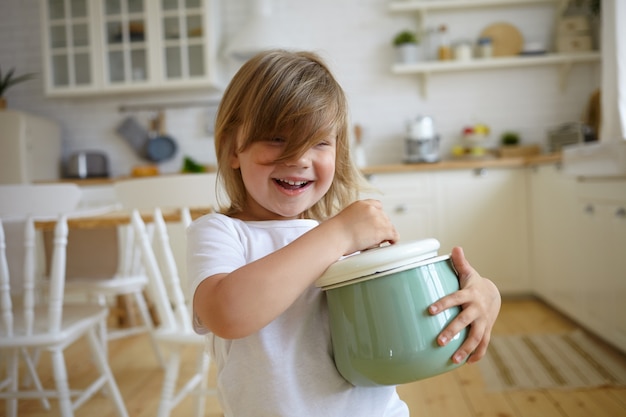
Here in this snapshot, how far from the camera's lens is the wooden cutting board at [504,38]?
4043mm

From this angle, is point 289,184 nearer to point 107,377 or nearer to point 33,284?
point 33,284

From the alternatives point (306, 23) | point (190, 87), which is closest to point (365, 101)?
point (306, 23)

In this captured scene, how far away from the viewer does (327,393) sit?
712mm

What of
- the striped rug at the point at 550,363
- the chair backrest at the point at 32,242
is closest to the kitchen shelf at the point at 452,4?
the striped rug at the point at 550,363

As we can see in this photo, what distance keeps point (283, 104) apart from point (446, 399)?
1622 millimetres

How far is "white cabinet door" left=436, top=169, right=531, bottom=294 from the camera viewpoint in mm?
3520

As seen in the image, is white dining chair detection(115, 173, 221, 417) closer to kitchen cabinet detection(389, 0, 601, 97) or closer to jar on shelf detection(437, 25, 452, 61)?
kitchen cabinet detection(389, 0, 601, 97)

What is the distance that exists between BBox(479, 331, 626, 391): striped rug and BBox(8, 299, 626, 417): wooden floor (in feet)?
0.18

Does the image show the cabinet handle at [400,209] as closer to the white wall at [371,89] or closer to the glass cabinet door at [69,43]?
the white wall at [371,89]

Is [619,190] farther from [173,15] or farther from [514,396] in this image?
[173,15]

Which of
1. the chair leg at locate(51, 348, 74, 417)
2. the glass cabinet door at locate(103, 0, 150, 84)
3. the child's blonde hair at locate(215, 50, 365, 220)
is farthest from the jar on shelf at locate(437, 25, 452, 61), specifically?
the child's blonde hair at locate(215, 50, 365, 220)

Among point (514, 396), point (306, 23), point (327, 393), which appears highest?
point (306, 23)

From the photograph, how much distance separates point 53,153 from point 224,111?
3932 mm

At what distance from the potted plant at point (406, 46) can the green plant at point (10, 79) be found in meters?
2.83
